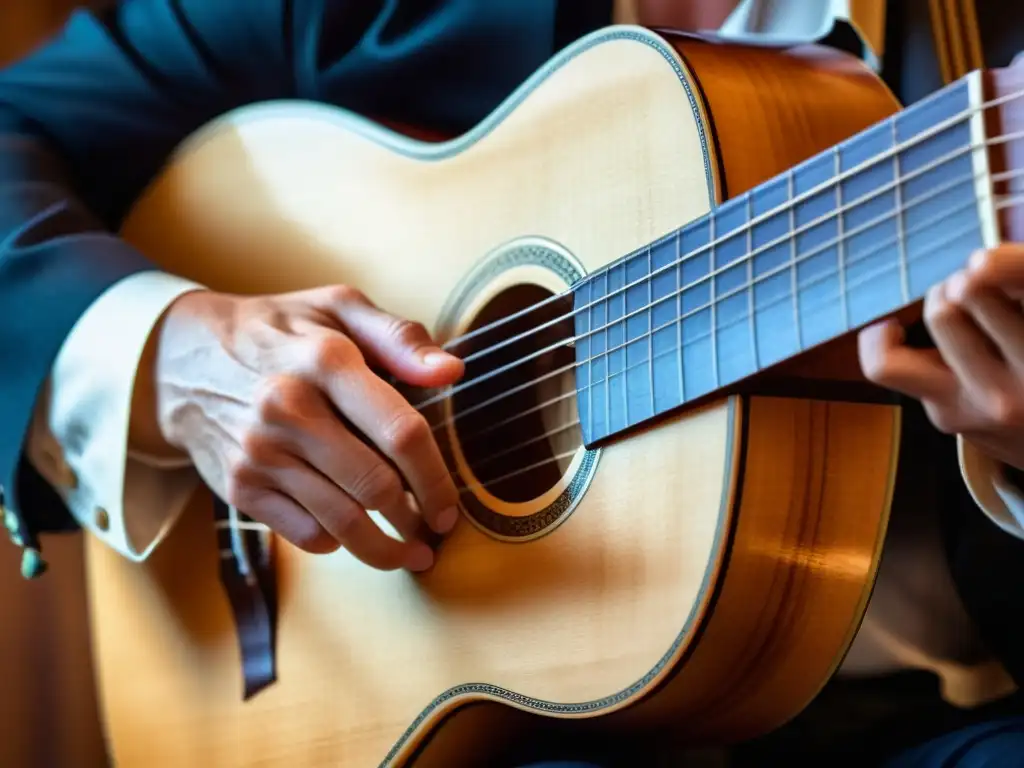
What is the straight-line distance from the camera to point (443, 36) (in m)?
0.87

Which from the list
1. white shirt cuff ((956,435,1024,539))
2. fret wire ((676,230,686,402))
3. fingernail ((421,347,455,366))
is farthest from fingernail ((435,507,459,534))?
white shirt cuff ((956,435,1024,539))

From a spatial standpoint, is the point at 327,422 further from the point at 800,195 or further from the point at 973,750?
the point at 973,750

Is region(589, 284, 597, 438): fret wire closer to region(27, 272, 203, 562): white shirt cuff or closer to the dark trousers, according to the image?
the dark trousers

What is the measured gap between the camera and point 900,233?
0.41m

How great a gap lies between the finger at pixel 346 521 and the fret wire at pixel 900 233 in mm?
386

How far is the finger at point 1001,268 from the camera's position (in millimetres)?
354

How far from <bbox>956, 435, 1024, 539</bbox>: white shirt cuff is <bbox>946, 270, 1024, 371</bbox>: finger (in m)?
0.13

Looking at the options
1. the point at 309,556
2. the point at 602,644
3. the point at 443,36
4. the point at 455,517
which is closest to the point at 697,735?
Result: the point at 602,644

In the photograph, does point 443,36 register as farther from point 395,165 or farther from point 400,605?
point 400,605

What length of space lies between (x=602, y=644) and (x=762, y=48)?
38 centimetres

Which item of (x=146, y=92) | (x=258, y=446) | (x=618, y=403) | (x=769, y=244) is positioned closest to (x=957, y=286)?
(x=769, y=244)

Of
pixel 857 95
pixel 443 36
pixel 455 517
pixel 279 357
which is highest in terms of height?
pixel 443 36

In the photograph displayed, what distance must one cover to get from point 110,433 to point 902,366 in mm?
635

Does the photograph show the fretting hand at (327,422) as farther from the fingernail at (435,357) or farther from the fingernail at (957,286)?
the fingernail at (957,286)
